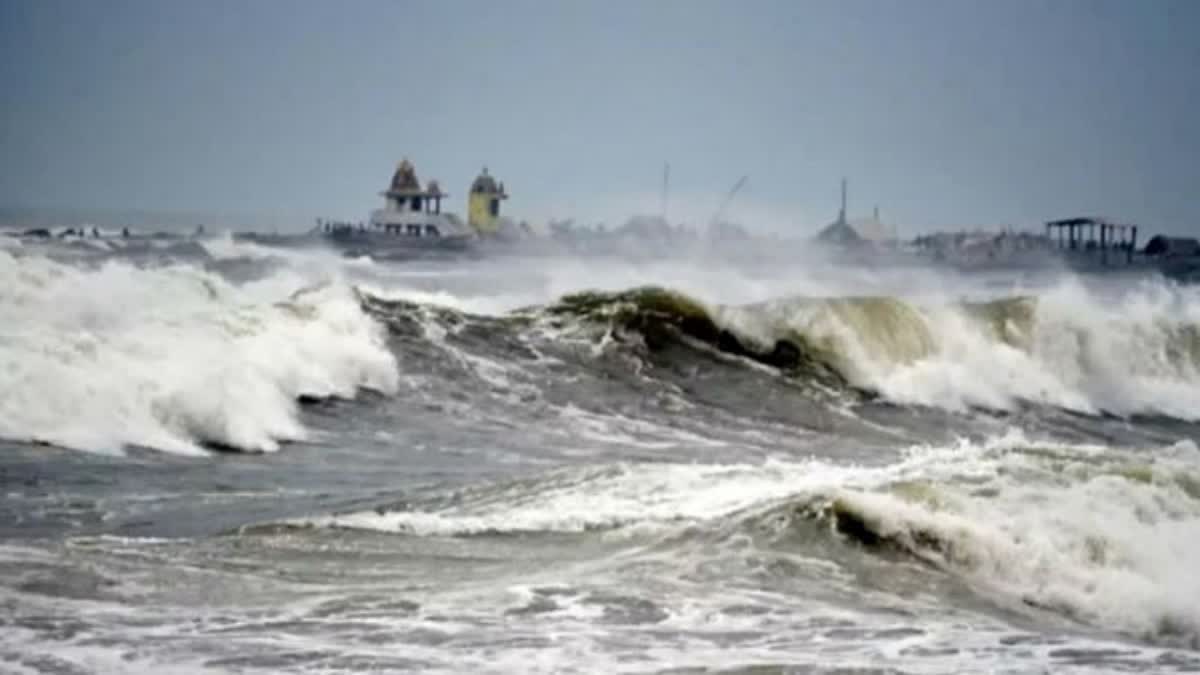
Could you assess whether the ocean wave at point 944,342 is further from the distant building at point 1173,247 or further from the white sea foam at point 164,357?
the distant building at point 1173,247

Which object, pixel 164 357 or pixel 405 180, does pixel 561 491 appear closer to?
pixel 164 357

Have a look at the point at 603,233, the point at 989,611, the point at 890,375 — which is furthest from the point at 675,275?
the point at 603,233

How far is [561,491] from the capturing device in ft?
44.7

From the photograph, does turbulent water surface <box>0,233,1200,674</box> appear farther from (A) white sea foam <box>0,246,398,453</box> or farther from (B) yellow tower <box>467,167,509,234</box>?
(B) yellow tower <box>467,167,509,234</box>

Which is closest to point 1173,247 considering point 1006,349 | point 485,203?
point 485,203

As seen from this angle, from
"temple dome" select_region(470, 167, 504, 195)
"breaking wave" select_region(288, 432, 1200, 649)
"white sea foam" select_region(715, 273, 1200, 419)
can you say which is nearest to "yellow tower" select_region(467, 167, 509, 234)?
"temple dome" select_region(470, 167, 504, 195)

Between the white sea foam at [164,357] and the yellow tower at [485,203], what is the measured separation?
8201 centimetres

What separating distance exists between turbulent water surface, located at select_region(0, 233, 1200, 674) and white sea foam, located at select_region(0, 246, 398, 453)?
0.05m

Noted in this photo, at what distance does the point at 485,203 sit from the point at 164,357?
3657 inches

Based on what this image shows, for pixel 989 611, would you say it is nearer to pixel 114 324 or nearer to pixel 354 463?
pixel 354 463

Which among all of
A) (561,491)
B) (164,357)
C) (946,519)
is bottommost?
(561,491)

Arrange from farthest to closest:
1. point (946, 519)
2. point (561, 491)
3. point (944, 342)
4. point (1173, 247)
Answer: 1. point (1173, 247)
2. point (944, 342)
3. point (561, 491)
4. point (946, 519)

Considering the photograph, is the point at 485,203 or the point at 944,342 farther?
the point at 485,203

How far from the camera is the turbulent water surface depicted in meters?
9.17
